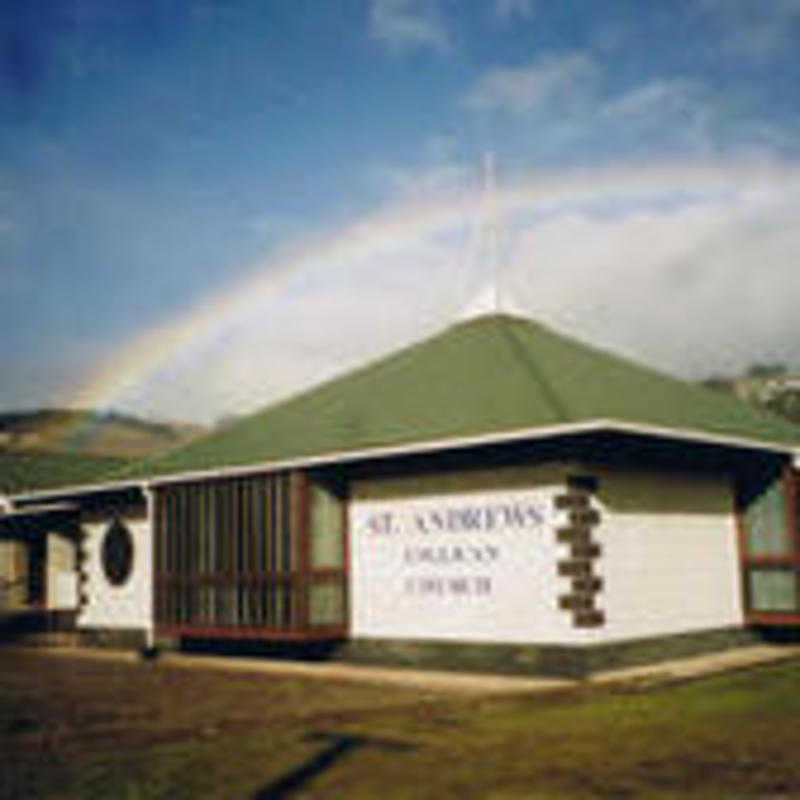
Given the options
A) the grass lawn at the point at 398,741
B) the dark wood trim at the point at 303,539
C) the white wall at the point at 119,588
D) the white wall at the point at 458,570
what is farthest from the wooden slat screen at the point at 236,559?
the grass lawn at the point at 398,741

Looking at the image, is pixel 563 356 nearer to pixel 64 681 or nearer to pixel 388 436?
pixel 388 436

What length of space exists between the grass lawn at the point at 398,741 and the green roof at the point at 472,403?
3.63 meters

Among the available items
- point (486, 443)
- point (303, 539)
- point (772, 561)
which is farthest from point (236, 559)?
point (772, 561)

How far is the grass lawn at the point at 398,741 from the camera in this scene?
754 cm

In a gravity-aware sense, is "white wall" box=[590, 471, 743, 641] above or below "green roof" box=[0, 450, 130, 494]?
below

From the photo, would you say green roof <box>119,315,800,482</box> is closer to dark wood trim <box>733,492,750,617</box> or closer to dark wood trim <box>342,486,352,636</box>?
dark wood trim <box>342,486,352,636</box>

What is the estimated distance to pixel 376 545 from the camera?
15.8m

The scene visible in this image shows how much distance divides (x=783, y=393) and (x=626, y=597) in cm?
4142

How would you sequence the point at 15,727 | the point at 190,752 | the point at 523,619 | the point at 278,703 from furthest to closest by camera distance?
the point at 523,619, the point at 278,703, the point at 15,727, the point at 190,752

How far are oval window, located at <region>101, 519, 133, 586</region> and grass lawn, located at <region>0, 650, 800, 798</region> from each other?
21.3 feet

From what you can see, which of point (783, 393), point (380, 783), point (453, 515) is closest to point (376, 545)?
point (453, 515)

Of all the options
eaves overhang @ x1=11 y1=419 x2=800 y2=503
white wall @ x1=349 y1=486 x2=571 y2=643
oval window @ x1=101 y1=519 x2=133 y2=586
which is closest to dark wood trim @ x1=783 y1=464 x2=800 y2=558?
eaves overhang @ x1=11 y1=419 x2=800 y2=503

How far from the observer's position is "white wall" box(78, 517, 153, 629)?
1970cm

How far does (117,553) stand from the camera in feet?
67.0
